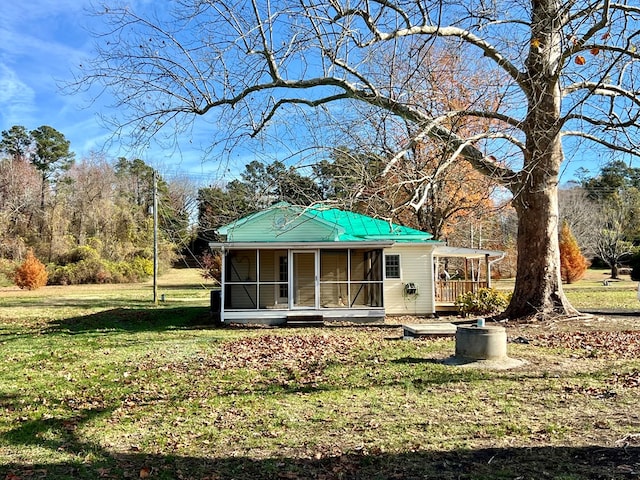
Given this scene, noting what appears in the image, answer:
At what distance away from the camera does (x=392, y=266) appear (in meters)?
19.6

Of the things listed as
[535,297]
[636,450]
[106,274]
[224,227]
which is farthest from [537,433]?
[106,274]

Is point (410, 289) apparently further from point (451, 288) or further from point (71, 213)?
point (71, 213)

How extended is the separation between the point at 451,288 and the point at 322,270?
242 inches

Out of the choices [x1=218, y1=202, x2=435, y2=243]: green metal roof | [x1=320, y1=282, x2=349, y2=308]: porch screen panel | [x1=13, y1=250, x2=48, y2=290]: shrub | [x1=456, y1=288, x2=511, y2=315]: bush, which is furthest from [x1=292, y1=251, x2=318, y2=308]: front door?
[x1=13, y1=250, x2=48, y2=290]: shrub

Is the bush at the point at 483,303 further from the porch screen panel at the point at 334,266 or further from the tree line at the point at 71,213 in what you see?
the tree line at the point at 71,213

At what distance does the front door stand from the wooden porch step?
0.61 m

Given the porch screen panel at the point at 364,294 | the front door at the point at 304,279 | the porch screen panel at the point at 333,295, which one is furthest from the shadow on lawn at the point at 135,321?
the porch screen panel at the point at 364,294

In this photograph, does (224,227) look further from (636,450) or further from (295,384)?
(636,450)

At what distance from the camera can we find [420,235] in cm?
1942

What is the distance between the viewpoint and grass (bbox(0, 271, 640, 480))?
4591mm

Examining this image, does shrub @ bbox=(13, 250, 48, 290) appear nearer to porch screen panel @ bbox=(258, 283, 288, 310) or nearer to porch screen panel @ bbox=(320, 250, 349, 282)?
porch screen panel @ bbox=(258, 283, 288, 310)

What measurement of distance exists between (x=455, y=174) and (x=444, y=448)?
15095 millimetres

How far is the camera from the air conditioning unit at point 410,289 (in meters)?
19.3

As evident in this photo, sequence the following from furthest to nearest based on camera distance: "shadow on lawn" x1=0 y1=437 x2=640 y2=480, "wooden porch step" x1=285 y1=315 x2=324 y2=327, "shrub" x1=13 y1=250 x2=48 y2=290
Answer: "shrub" x1=13 y1=250 x2=48 y2=290
"wooden porch step" x1=285 y1=315 x2=324 y2=327
"shadow on lawn" x1=0 y1=437 x2=640 y2=480
